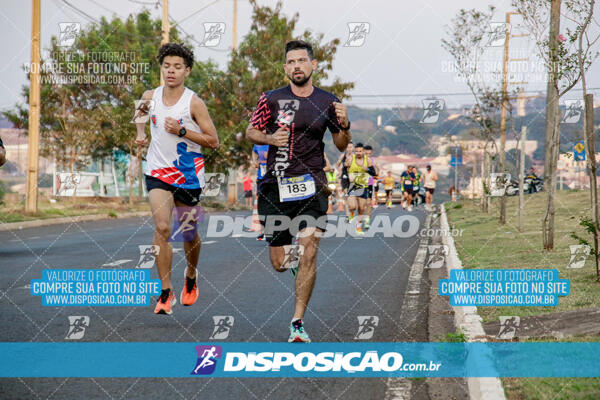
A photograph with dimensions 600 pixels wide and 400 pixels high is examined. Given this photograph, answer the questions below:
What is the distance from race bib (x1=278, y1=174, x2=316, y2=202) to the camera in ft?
18.9

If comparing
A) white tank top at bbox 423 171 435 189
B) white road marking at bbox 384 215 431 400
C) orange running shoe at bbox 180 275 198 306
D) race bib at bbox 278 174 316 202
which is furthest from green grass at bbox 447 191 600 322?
white tank top at bbox 423 171 435 189

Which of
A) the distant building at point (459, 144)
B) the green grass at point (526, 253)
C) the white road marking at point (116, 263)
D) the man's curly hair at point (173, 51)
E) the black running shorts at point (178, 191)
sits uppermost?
the distant building at point (459, 144)

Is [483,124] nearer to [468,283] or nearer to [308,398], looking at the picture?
[468,283]

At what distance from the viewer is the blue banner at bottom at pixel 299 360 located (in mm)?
4520

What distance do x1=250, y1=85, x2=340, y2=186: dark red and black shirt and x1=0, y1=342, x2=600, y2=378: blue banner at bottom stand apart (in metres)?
1.35

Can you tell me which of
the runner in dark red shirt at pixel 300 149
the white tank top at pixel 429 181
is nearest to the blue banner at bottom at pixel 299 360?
the runner in dark red shirt at pixel 300 149

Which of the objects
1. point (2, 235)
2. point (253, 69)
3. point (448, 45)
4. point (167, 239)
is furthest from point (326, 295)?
point (253, 69)

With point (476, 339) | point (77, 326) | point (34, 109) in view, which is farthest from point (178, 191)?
point (34, 109)

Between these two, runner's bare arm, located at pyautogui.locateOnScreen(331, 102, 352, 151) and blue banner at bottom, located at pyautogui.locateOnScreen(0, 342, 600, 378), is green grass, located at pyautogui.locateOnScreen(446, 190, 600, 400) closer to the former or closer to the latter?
blue banner at bottom, located at pyautogui.locateOnScreen(0, 342, 600, 378)

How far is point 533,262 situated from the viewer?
9336 millimetres

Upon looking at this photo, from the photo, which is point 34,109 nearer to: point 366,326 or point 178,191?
point 178,191

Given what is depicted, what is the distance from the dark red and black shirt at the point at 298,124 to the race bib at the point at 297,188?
0.13 ft

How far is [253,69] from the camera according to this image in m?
38.0

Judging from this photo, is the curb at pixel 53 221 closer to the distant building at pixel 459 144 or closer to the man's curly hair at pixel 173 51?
the distant building at pixel 459 144
